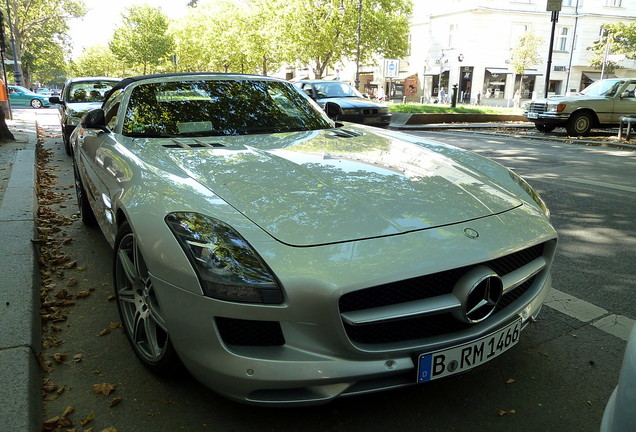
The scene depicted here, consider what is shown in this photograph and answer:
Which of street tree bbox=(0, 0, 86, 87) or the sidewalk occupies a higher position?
street tree bbox=(0, 0, 86, 87)

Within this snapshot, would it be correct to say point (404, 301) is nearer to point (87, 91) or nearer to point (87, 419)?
point (87, 419)

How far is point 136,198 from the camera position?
238 cm

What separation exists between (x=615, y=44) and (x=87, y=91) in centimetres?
4060

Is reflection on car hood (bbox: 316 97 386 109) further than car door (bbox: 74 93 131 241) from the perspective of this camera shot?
Yes

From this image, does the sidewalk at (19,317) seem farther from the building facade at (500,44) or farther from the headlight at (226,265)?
the building facade at (500,44)

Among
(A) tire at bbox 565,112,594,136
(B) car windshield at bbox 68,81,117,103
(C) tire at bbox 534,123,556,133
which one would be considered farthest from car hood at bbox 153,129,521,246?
(C) tire at bbox 534,123,556,133

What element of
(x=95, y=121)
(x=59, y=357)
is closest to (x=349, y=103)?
(x=95, y=121)

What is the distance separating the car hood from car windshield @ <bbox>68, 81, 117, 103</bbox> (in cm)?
802

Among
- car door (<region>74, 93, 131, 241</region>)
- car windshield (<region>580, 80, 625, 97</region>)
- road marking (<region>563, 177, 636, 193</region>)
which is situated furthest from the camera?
car windshield (<region>580, 80, 625, 97</region>)

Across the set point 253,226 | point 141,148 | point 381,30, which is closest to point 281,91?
point 141,148

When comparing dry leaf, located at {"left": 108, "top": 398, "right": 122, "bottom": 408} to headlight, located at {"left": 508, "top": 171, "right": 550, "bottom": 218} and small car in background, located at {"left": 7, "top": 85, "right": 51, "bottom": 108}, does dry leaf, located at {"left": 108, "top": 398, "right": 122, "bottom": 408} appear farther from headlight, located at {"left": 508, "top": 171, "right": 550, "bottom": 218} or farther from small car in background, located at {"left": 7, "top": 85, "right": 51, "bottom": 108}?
small car in background, located at {"left": 7, "top": 85, "right": 51, "bottom": 108}

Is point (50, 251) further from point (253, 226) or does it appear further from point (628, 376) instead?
point (628, 376)

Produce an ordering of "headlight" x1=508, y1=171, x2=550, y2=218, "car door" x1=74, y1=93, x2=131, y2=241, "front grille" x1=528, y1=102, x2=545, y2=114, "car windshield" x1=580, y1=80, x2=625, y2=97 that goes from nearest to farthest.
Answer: "headlight" x1=508, y1=171, x2=550, y2=218
"car door" x1=74, y1=93, x2=131, y2=241
"car windshield" x1=580, y1=80, x2=625, y2=97
"front grille" x1=528, y1=102, x2=545, y2=114

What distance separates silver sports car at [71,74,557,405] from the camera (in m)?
1.77
